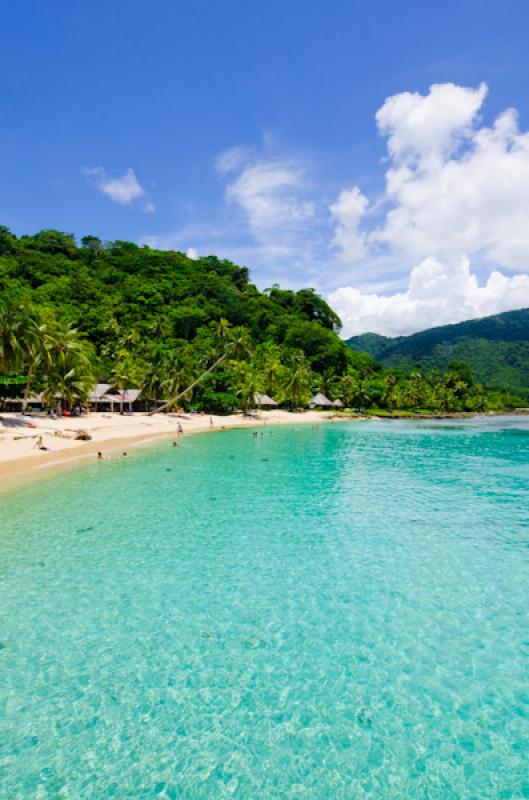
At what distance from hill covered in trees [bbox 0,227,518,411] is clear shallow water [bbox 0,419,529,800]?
99.4ft

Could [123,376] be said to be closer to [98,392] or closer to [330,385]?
[98,392]

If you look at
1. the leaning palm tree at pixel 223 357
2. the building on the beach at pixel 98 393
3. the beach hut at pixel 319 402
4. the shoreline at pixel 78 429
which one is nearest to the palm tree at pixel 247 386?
the shoreline at pixel 78 429

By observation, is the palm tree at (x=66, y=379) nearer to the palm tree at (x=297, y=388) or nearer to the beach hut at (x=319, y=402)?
the palm tree at (x=297, y=388)

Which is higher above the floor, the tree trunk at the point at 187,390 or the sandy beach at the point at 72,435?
the tree trunk at the point at 187,390

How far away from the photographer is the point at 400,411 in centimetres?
9950

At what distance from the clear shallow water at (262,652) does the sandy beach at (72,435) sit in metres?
9.00

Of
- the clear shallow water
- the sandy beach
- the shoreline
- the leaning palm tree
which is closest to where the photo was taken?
A: the clear shallow water

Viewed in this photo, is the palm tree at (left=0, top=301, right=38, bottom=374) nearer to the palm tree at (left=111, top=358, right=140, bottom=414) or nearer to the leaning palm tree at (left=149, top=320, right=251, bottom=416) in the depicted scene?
the palm tree at (left=111, top=358, right=140, bottom=414)

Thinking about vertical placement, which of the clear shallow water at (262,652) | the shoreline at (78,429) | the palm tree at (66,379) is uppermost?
the palm tree at (66,379)

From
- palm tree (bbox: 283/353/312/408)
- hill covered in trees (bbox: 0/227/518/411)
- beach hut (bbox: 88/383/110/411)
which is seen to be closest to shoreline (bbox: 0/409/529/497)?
hill covered in trees (bbox: 0/227/518/411)

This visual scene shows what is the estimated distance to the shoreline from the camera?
25.2m

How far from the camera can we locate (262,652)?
25.8 ft

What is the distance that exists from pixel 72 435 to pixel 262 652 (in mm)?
35199

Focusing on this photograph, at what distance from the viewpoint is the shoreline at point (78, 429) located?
2522 centimetres
